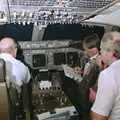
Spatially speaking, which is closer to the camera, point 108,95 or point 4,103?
point 108,95

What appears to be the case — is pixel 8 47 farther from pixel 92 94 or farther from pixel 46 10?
pixel 92 94

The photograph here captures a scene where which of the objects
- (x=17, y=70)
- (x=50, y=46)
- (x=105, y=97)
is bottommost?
(x=50, y=46)

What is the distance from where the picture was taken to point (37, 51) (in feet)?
19.2

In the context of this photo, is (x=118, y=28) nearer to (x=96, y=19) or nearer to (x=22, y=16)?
(x=96, y=19)

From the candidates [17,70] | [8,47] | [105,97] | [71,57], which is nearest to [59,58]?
[71,57]

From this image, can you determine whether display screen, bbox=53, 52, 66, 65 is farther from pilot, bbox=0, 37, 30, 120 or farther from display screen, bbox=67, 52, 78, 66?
pilot, bbox=0, 37, 30, 120

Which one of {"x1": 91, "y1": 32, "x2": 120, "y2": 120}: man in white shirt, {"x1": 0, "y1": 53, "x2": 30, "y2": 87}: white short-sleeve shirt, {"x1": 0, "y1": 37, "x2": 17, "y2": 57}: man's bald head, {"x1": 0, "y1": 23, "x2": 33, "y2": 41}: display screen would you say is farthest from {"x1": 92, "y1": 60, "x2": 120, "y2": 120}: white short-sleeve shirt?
{"x1": 0, "y1": 23, "x2": 33, "y2": 41}: display screen

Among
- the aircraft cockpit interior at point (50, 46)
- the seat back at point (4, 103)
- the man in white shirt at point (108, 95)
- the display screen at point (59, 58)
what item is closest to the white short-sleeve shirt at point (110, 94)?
the man in white shirt at point (108, 95)

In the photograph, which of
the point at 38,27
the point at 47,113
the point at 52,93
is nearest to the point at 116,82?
the point at 47,113

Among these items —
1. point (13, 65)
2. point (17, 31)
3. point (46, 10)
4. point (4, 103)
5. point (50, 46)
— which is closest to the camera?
point (4, 103)

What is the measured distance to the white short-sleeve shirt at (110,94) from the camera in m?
2.46

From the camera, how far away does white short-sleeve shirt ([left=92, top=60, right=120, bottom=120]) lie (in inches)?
96.8

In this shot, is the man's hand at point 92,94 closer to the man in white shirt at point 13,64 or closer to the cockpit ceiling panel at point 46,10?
the man in white shirt at point 13,64

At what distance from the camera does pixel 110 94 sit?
97.2 inches
